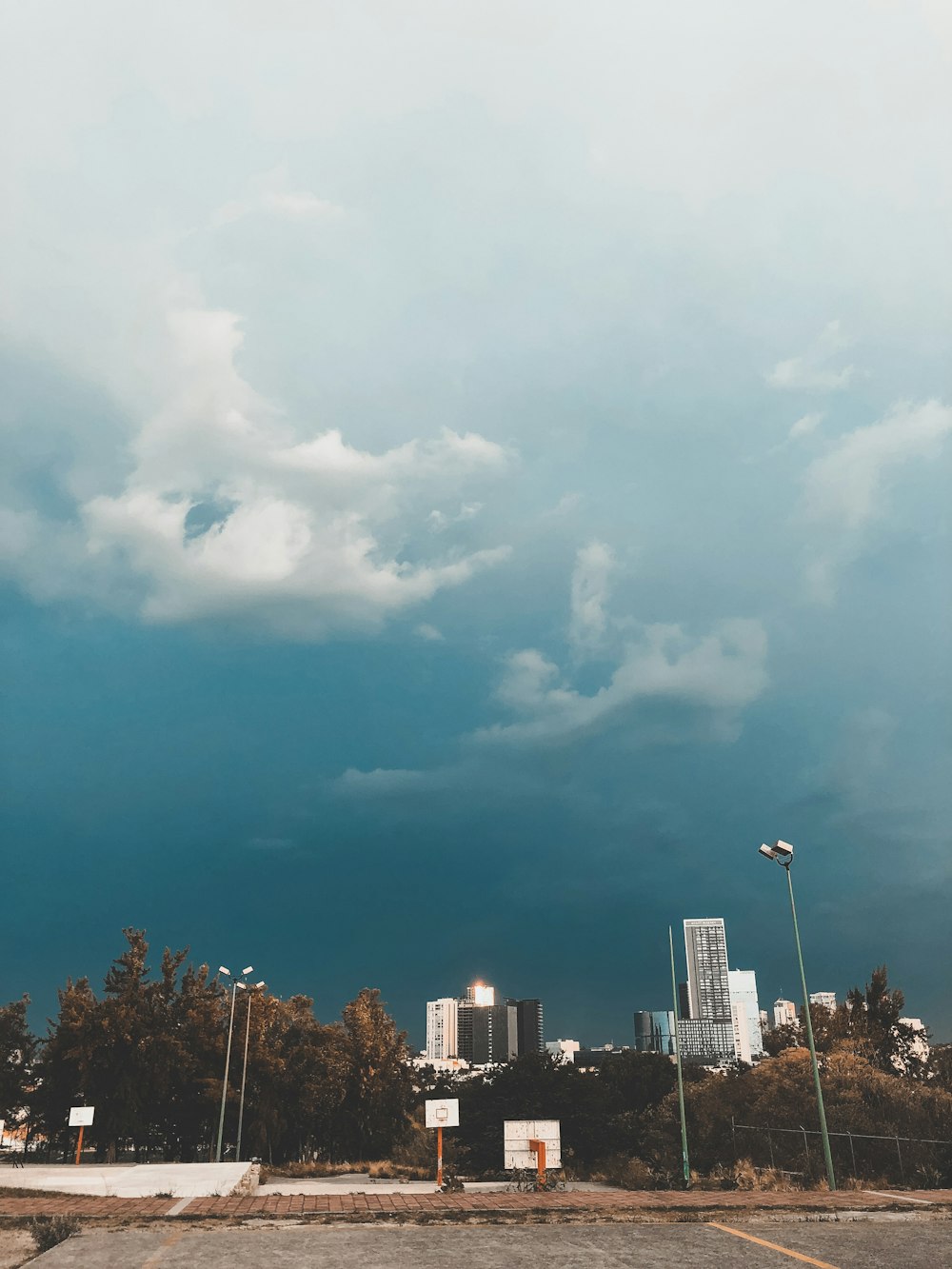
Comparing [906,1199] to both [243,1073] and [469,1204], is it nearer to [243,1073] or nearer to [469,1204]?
[469,1204]

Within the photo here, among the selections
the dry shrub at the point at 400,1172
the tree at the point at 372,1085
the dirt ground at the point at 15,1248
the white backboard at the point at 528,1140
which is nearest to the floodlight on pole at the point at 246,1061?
the tree at the point at 372,1085

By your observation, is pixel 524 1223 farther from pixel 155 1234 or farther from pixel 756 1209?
pixel 155 1234

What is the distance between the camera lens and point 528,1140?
720 inches

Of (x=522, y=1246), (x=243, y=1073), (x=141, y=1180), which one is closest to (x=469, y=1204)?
(x=522, y=1246)

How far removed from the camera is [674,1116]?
3678cm

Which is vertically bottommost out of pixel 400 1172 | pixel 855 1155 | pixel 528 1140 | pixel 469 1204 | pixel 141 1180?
pixel 400 1172

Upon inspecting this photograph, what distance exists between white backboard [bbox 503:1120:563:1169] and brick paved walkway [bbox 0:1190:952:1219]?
2.71 meters

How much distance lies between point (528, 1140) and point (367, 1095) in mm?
28605

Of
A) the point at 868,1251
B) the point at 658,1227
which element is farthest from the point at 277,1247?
the point at 868,1251

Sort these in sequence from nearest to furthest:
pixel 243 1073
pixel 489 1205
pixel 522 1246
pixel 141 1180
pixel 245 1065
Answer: pixel 522 1246
pixel 489 1205
pixel 141 1180
pixel 245 1065
pixel 243 1073

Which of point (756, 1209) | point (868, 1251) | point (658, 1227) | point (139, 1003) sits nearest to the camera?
point (868, 1251)

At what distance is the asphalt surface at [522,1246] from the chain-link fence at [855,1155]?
1043cm

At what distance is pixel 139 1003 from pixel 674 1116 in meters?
24.5

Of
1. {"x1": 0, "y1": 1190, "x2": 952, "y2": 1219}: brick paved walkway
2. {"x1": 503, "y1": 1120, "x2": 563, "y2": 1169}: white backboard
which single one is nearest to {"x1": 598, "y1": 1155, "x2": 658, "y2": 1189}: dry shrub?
{"x1": 503, "y1": 1120, "x2": 563, "y2": 1169}: white backboard
